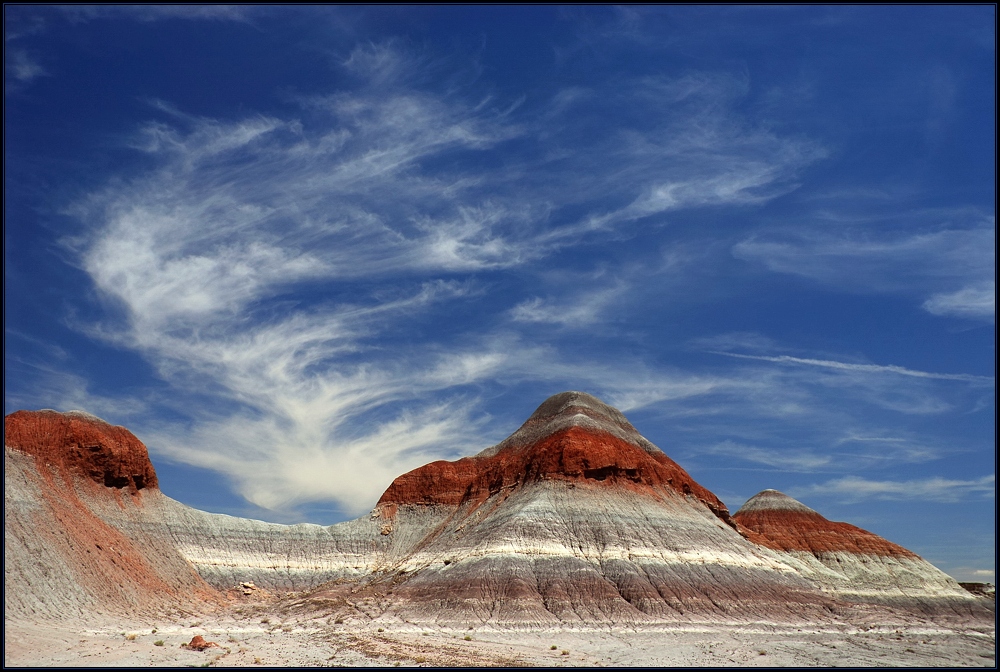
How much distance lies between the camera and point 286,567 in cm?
8719

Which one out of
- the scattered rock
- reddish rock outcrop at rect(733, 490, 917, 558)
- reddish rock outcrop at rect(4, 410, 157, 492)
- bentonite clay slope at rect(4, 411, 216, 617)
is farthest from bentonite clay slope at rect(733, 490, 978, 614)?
reddish rock outcrop at rect(4, 410, 157, 492)

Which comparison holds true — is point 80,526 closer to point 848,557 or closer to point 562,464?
point 562,464

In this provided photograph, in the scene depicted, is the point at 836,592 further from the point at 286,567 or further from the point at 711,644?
the point at 286,567

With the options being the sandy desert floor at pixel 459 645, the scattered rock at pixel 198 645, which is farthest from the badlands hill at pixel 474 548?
the scattered rock at pixel 198 645

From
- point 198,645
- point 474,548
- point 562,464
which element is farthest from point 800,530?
point 198,645

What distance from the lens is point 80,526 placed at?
59.4m

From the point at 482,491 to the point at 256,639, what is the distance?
50.3 metres

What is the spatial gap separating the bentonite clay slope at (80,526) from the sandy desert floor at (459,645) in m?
4.74

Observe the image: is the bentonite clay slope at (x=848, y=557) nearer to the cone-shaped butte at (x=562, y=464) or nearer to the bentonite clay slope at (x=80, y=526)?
the cone-shaped butte at (x=562, y=464)

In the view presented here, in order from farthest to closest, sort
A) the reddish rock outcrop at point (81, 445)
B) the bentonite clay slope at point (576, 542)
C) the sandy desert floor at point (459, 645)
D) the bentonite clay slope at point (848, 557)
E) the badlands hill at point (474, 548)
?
1. the bentonite clay slope at point (848, 557)
2. the reddish rock outcrop at point (81, 445)
3. the bentonite clay slope at point (576, 542)
4. the badlands hill at point (474, 548)
5. the sandy desert floor at point (459, 645)

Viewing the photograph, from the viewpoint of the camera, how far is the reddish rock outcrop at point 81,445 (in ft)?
232

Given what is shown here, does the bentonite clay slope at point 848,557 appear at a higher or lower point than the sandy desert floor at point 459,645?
higher

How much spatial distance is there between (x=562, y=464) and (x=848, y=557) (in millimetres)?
62697

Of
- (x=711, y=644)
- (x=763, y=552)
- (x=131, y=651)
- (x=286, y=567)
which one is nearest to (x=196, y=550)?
(x=286, y=567)
